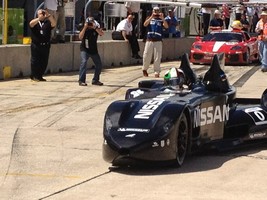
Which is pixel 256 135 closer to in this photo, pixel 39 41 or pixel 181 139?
pixel 181 139

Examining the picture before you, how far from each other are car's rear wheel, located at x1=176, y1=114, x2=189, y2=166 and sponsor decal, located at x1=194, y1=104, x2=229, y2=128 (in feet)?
1.01

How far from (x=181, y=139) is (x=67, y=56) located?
13.3 meters

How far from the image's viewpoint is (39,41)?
18.7m

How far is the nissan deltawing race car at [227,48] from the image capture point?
2606 centimetres

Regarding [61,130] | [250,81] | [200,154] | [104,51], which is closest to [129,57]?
[104,51]

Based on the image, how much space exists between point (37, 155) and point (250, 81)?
11.6 m

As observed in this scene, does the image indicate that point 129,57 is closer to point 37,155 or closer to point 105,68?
point 105,68

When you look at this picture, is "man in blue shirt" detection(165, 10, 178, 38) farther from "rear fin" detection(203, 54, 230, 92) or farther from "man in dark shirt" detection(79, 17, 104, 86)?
"rear fin" detection(203, 54, 230, 92)

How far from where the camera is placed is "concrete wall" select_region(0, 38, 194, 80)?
63.7ft

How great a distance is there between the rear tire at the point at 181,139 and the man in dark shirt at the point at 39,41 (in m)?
9.81

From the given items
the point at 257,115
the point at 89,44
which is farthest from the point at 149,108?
the point at 89,44

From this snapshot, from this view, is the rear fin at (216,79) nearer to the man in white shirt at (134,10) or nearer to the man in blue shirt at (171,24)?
the man in white shirt at (134,10)

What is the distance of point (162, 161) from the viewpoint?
8.84 meters

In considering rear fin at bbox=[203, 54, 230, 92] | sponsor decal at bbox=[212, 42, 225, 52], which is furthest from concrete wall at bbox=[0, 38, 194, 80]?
rear fin at bbox=[203, 54, 230, 92]
